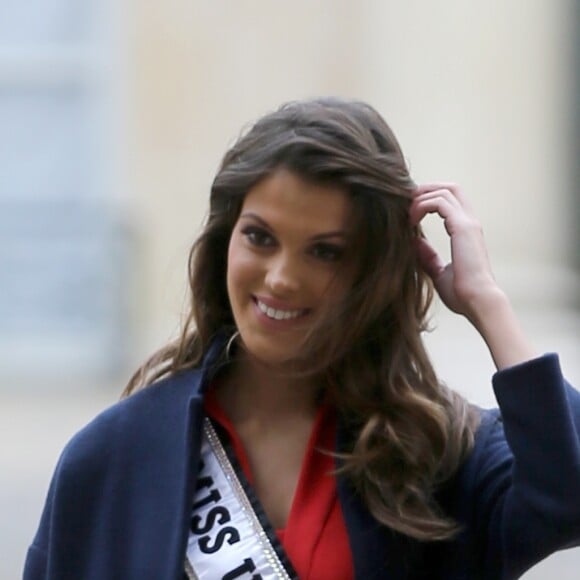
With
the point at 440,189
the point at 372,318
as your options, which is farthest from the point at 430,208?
the point at 372,318

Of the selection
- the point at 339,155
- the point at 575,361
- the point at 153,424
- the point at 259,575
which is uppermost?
the point at 339,155

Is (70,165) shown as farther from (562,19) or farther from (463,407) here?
(463,407)

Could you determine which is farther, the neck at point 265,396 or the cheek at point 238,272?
the neck at point 265,396

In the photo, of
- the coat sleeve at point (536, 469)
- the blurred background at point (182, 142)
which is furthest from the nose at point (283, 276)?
the blurred background at point (182, 142)

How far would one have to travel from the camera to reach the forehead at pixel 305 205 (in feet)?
8.82

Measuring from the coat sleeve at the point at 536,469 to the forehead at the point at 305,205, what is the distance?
34 cm

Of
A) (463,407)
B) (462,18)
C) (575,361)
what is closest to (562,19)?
(462,18)

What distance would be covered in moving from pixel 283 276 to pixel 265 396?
0.28 m

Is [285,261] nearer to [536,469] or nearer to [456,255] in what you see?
[456,255]

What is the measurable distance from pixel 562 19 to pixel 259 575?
455 centimetres

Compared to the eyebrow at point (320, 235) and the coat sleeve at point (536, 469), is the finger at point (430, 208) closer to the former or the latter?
the eyebrow at point (320, 235)

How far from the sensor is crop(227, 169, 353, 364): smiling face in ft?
8.84

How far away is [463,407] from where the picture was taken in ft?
9.34

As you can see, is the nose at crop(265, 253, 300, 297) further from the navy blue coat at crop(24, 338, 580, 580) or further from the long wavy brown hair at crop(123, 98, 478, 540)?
the navy blue coat at crop(24, 338, 580, 580)
